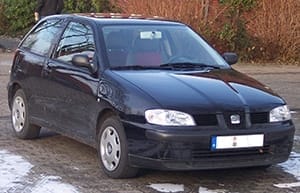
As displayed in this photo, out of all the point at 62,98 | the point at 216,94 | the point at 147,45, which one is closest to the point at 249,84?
the point at 216,94

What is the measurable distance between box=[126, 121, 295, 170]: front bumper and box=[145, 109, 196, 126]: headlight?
0.24 ft

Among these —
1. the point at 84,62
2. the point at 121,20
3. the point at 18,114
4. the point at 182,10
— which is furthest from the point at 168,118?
the point at 182,10

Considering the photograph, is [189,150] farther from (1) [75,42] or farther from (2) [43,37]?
(2) [43,37]

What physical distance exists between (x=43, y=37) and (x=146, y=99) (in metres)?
Answer: 2.53

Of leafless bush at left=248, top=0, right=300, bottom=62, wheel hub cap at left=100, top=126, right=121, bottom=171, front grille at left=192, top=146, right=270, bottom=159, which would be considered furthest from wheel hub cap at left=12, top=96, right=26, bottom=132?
leafless bush at left=248, top=0, right=300, bottom=62

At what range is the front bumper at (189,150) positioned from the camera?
6406 mm

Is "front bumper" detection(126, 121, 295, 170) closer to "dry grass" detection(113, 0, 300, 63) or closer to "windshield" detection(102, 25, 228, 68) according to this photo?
"windshield" detection(102, 25, 228, 68)

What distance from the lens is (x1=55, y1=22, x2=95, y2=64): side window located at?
306 inches

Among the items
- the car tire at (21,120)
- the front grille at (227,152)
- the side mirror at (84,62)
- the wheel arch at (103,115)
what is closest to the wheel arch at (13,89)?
the car tire at (21,120)

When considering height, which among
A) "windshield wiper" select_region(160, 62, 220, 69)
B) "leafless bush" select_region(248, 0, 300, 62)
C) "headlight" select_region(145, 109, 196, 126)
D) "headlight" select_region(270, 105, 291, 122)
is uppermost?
"windshield wiper" select_region(160, 62, 220, 69)

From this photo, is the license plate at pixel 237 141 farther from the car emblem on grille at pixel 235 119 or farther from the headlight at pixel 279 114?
the headlight at pixel 279 114

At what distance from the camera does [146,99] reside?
21.8 ft

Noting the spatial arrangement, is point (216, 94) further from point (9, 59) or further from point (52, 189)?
point (9, 59)

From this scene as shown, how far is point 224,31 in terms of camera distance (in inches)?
734
